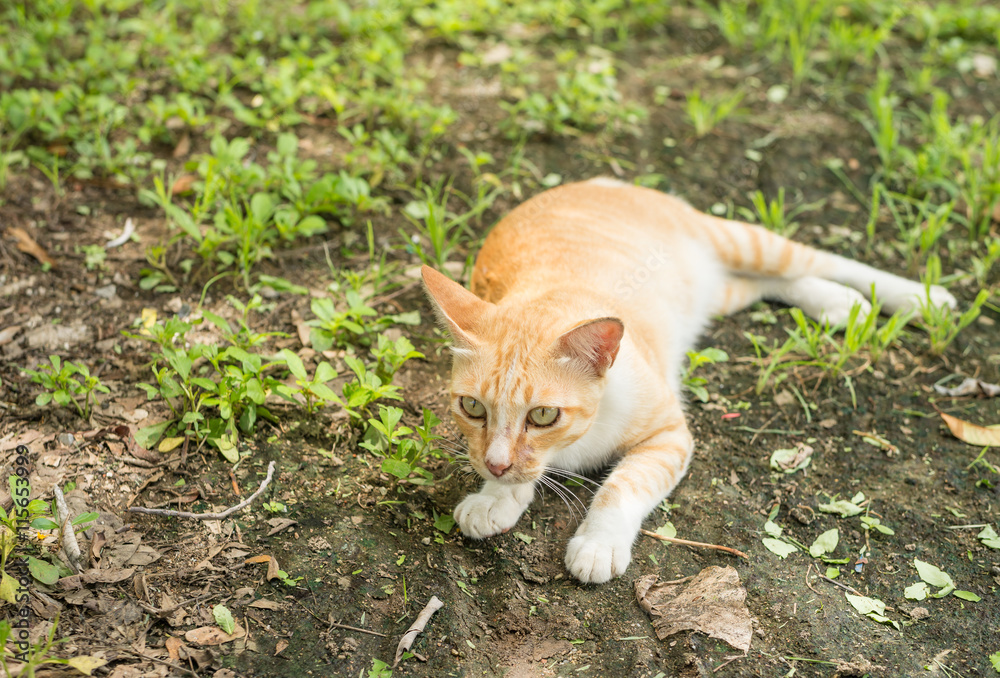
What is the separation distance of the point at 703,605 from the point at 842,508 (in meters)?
0.77

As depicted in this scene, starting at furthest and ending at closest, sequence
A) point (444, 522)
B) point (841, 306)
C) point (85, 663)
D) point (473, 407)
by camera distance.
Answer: point (841, 306) < point (444, 522) < point (473, 407) < point (85, 663)

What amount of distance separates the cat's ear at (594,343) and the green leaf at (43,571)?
157 centimetres

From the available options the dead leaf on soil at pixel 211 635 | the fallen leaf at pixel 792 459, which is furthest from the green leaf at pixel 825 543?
the dead leaf on soil at pixel 211 635

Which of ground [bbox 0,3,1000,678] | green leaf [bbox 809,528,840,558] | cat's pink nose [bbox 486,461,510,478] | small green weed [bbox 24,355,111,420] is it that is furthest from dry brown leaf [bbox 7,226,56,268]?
green leaf [bbox 809,528,840,558]

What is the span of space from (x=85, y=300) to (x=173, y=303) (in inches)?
14.3

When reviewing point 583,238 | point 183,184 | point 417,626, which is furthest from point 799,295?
point 183,184

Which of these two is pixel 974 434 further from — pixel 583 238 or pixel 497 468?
pixel 497 468

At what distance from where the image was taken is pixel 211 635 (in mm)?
2072

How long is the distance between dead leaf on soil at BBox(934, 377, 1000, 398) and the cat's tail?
0.63 m

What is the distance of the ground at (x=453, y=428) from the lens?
2.21 m

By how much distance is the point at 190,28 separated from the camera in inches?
208

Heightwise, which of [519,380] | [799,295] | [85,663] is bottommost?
[799,295]

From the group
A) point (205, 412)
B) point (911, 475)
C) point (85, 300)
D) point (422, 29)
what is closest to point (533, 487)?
point (205, 412)

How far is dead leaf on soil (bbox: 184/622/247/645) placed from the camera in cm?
205
